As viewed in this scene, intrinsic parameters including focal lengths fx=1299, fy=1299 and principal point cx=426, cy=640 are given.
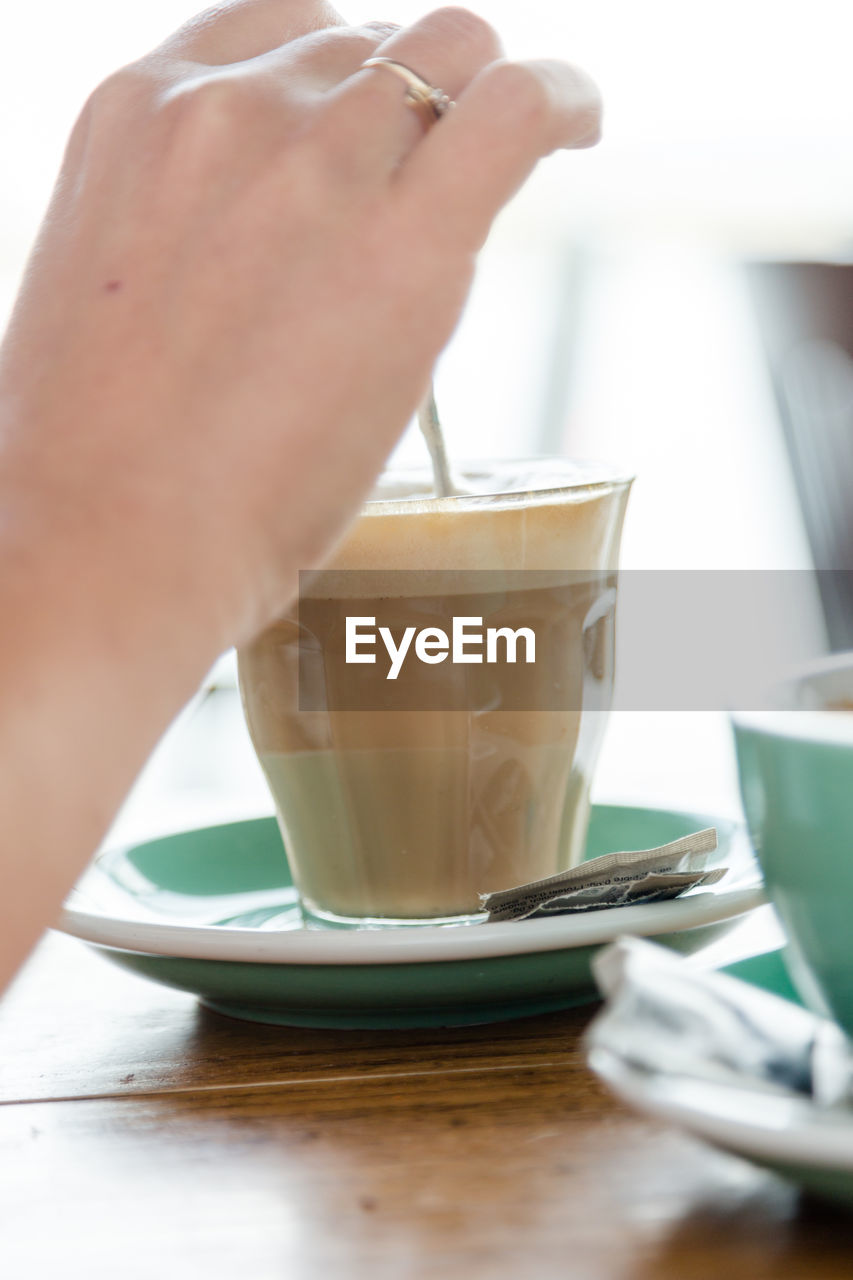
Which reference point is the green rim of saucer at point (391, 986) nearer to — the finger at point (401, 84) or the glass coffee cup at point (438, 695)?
the glass coffee cup at point (438, 695)

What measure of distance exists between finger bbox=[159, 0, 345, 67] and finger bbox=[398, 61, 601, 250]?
0.40ft

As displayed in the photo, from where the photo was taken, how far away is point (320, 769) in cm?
55

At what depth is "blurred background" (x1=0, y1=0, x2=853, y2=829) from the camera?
3.26m

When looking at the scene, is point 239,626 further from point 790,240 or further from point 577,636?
point 790,240

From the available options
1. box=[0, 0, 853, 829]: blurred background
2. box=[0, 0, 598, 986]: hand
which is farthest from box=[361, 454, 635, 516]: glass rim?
box=[0, 0, 853, 829]: blurred background

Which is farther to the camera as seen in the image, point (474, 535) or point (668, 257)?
point (668, 257)

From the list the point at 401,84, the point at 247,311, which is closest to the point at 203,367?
the point at 247,311

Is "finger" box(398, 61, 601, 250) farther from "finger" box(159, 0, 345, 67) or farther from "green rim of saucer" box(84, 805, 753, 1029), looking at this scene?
"green rim of saucer" box(84, 805, 753, 1029)

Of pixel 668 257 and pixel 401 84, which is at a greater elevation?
pixel 401 84

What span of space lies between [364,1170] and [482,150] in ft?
0.97

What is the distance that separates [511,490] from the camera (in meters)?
0.53

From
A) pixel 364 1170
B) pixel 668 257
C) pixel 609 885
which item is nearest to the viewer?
pixel 364 1170

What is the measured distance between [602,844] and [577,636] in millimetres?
152

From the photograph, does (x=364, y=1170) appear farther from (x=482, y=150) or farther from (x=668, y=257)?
(x=668, y=257)
